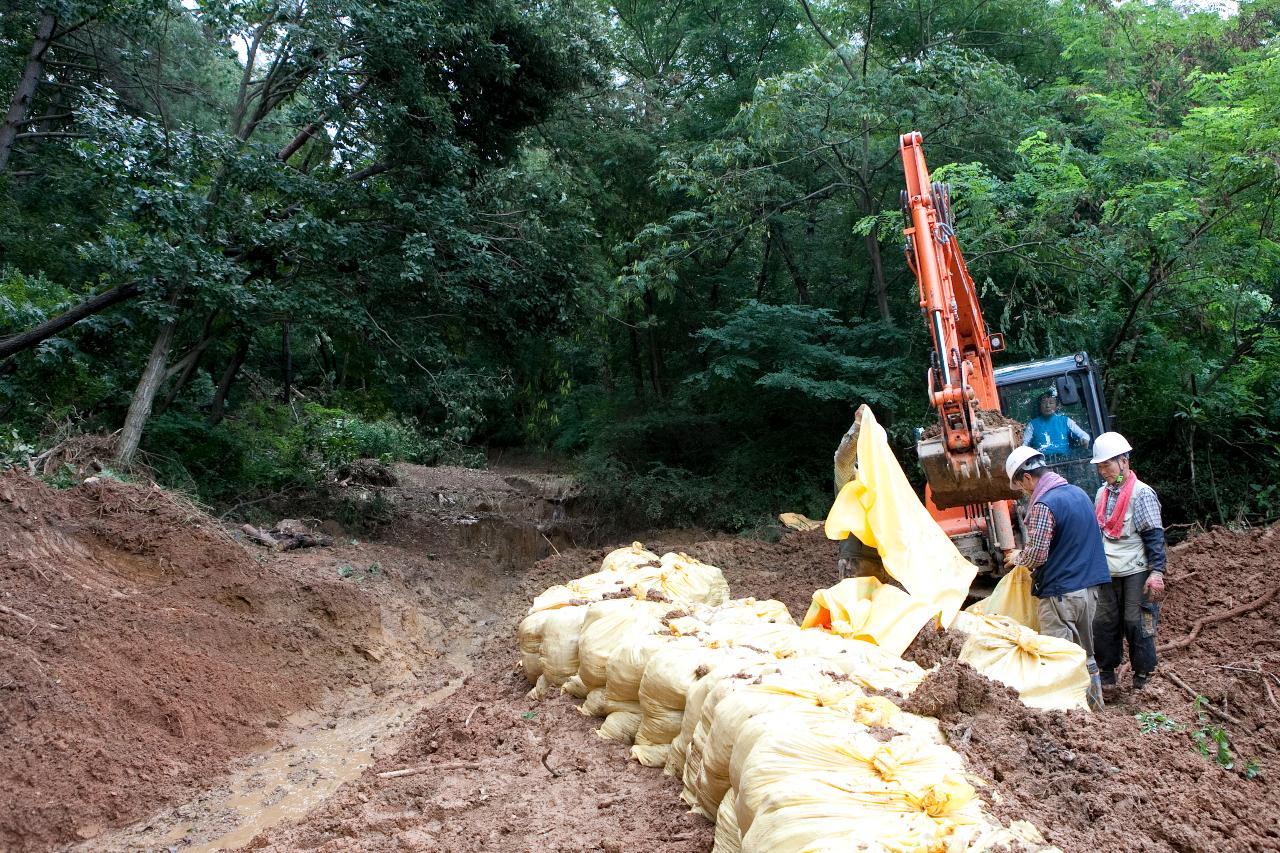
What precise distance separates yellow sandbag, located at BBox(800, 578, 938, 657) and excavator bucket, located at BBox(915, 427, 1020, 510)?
3.84ft

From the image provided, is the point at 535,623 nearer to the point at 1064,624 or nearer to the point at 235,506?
the point at 1064,624

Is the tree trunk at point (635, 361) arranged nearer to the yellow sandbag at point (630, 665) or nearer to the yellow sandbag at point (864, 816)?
the yellow sandbag at point (630, 665)

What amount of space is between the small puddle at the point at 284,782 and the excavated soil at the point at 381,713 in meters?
0.03

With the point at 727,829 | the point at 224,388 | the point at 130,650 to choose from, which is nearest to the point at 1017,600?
the point at 727,829

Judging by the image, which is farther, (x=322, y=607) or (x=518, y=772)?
(x=322, y=607)

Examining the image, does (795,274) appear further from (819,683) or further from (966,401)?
(819,683)

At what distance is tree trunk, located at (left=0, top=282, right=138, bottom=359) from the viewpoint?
916 cm

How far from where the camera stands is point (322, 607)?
7617 millimetres

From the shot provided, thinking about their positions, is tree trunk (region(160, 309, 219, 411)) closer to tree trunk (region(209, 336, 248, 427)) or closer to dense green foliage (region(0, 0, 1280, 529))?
dense green foliage (region(0, 0, 1280, 529))

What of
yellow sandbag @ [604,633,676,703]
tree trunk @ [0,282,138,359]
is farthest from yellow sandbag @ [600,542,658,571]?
tree trunk @ [0,282,138,359]

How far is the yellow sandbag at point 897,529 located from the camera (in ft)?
15.6

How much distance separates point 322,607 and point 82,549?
6.15 ft

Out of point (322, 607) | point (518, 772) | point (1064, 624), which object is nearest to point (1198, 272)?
point (1064, 624)

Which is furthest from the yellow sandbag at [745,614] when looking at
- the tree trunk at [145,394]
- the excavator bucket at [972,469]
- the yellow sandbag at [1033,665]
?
the tree trunk at [145,394]
